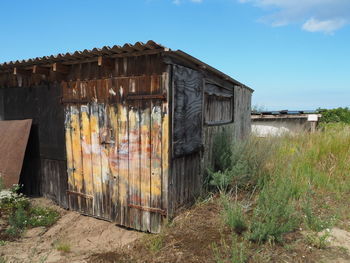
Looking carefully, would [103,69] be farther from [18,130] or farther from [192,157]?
[18,130]

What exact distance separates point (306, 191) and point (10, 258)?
5.27m

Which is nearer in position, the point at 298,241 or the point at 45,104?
the point at 298,241

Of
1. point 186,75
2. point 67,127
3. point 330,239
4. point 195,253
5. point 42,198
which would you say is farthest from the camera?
point 42,198

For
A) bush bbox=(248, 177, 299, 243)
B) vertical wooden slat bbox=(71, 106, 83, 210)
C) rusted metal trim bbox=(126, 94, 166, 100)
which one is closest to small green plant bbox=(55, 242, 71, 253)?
vertical wooden slat bbox=(71, 106, 83, 210)

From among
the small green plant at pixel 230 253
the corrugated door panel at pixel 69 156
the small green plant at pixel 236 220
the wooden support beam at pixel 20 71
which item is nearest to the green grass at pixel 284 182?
the small green plant at pixel 236 220

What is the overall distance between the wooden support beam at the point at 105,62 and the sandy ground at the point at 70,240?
9.78 feet

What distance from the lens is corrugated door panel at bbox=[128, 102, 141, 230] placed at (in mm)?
4230

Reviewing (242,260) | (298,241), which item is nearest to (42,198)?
(242,260)

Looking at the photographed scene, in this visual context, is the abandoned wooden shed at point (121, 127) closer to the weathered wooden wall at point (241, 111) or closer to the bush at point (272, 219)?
the bush at point (272, 219)

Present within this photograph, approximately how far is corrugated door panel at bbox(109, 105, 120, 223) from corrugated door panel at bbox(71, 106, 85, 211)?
2.78ft

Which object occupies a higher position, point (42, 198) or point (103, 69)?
point (103, 69)

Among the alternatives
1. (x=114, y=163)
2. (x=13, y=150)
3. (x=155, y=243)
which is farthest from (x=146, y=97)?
(x=13, y=150)

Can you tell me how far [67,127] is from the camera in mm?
5152

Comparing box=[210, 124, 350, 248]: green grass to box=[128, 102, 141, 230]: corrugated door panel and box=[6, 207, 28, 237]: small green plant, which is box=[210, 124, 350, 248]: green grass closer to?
box=[128, 102, 141, 230]: corrugated door panel
